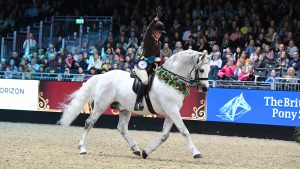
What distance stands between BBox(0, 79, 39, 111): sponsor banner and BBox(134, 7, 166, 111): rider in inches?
377

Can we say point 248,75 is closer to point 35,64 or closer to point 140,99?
point 140,99

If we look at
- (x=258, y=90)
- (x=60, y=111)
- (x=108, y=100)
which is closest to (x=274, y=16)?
(x=258, y=90)

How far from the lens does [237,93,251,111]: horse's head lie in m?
20.3

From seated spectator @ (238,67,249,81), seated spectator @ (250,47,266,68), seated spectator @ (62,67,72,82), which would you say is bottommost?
seated spectator @ (62,67,72,82)

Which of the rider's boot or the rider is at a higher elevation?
the rider

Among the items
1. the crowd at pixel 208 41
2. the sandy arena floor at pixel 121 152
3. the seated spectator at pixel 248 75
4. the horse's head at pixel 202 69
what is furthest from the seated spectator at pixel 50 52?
the horse's head at pixel 202 69

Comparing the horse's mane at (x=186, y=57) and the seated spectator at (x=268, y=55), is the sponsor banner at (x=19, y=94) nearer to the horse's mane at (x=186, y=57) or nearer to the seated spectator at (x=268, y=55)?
the seated spectator at (x=268, y=55)

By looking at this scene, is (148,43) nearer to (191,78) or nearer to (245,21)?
(191,78)

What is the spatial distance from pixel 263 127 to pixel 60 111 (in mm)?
6845

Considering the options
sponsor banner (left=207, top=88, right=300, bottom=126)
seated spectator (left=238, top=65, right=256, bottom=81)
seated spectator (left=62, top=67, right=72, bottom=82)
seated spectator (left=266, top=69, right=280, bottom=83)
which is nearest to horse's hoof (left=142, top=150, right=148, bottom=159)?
sponsor banner (left=207, top=88, right=300, bottom=126)

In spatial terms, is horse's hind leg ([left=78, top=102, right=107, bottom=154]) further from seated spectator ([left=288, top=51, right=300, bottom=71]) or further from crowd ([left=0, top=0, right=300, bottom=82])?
seated spectator ([left=288, top=51, right=300, bottom=71])

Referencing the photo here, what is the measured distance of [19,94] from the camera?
23141mm

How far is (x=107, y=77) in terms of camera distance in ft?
49.1

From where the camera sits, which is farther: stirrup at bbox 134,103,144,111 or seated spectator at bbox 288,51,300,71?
seated spectator at bbox 288,51,300,71
